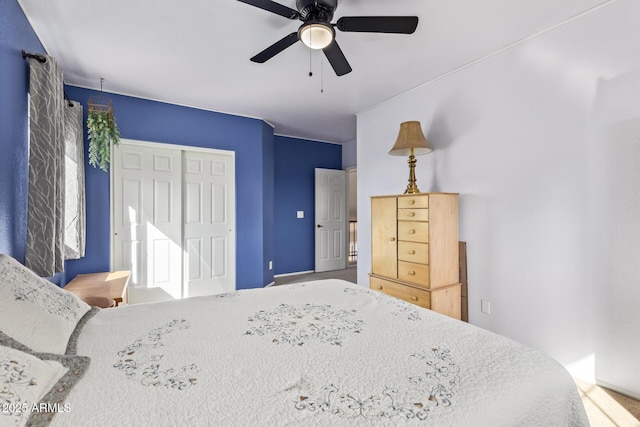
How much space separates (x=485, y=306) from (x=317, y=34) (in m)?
2.56

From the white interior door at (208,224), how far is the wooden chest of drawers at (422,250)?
2170mm

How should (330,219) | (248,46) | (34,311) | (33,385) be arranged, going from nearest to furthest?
1. (33,385)
2. (34,311)
3. (248,46)
4. (330,219)

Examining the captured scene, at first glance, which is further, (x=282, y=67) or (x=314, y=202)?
(x=314, y=202)

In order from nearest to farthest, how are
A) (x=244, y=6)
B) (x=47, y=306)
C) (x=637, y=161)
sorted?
(x=47, y=306) → (x=637, y=161) → (x=244, y=6)

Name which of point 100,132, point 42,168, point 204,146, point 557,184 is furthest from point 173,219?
point 557,184

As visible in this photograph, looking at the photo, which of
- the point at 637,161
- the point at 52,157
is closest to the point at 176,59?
the point at 52,157

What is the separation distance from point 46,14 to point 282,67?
1692 millimetres

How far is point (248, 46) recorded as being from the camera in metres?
2.46

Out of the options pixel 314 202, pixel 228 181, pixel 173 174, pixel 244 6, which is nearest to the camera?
pixel 244 6

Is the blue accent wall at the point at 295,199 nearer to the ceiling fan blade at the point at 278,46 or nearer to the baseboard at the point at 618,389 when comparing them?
the ceiling fan blade at the point at 278,46

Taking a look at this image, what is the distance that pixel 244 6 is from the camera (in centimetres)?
200

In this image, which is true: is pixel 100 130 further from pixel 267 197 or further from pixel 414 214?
pixel 414 214

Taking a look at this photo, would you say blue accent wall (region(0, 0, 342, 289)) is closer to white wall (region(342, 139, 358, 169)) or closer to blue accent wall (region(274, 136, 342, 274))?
blue accent wall (region(274, 136, 342, 274))

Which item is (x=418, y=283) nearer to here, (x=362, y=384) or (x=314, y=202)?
(x=362, y=384)
